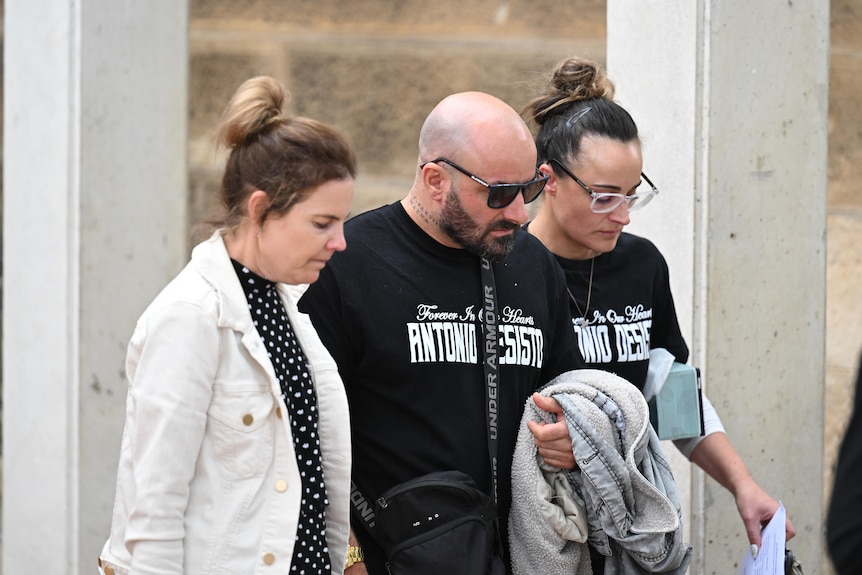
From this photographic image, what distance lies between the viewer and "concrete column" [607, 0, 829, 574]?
3734 millimetres

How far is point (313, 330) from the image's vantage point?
8.44 feet

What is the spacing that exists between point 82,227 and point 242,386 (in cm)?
259

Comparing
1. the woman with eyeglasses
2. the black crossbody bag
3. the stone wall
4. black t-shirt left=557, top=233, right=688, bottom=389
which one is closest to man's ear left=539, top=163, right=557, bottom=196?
the woman with eyeglasses

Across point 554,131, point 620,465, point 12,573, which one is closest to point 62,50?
point 12,573

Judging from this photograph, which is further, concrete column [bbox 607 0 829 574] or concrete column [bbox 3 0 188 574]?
concrete column [bbox 3 0 188 574]

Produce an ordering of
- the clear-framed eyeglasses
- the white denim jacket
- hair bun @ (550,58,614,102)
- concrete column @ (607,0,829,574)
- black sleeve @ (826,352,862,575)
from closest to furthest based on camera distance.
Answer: black sleeve @ (826,352,862,575) < the white denim jacket < the clear-framed eyeglasses < hair bun @ (550,58,614,102) < concrete column @ (607,0,829,574)

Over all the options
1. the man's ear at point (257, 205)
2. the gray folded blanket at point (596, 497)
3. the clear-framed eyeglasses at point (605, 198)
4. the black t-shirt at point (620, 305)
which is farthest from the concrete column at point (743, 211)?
the man's ear at point (257, 205)

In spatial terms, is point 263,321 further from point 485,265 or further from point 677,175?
point 677,175

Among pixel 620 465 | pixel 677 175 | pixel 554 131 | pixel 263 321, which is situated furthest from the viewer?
pixel 677 175

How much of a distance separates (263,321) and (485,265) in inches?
22.9

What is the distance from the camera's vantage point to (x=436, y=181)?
281 centimetres

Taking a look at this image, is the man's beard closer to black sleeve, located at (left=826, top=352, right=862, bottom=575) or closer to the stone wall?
black sleeve, located at (left=826, top=352, right=862, bottom=575)

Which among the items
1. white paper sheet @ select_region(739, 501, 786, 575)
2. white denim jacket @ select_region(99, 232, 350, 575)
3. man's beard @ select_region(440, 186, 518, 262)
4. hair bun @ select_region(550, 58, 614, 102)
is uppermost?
hair bun @ select_region(550, 58, 614, 102)

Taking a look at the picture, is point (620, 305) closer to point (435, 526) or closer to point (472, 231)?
point (472, 231)
